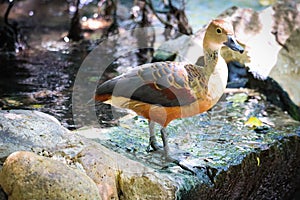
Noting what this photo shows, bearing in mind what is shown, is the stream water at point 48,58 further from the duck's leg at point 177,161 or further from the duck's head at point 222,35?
the duck's head at point 222,35

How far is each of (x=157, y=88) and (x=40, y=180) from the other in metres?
1.07

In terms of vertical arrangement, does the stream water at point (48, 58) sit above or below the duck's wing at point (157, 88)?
below

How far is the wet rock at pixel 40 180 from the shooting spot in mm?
2678

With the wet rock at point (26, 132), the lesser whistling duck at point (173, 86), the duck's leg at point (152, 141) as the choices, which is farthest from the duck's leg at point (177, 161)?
the wet rock at point (26, 132)

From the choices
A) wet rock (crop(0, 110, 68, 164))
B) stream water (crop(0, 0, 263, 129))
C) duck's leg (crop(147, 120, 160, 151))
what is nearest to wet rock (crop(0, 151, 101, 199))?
wet rock (crop(0, 110, 68, 164))

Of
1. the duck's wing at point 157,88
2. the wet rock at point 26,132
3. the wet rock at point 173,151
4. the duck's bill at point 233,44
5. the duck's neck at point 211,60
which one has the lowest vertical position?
the wet rock at point 173,151

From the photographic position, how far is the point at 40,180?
2688 mm

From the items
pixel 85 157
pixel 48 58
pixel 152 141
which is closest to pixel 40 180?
pixel 85 157

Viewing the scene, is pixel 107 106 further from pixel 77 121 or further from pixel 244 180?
pixel 244 180

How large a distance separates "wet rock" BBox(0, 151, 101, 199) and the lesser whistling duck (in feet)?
2.66

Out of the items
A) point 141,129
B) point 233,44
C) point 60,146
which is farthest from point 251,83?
point 60,146

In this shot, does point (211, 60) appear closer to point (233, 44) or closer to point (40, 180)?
point (233, 44)

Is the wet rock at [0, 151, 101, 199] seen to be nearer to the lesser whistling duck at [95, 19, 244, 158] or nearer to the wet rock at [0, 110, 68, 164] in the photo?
the wet rock at [0, 110, 68, 164]

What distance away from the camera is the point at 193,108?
3479 mm
